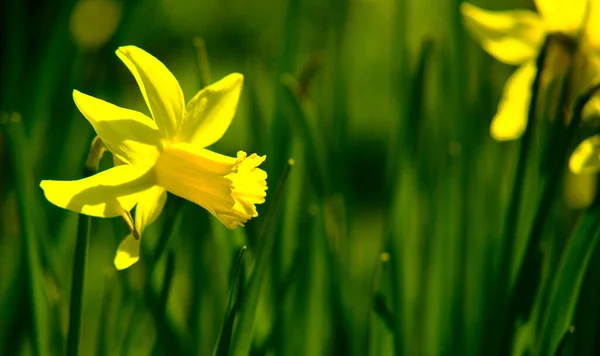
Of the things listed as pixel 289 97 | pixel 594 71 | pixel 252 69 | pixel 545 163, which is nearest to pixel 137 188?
pixel 289 97

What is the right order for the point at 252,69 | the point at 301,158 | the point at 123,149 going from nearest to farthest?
the point at 123,149 → the point at 301,158 → the point at 252,69

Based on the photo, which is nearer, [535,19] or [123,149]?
[123,149]

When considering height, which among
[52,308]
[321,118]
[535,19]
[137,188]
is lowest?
[52,308]

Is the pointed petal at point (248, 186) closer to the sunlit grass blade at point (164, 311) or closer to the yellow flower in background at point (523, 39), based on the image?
the sunlit grass blade at point (164, 311)

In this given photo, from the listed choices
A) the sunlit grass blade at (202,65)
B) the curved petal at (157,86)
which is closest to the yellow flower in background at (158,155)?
the curved petal at (157,86)

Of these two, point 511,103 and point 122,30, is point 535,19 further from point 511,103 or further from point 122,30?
point 122,30

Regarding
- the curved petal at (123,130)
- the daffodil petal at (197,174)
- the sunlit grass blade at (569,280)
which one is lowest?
the sunlit grass blade at (569,280)
